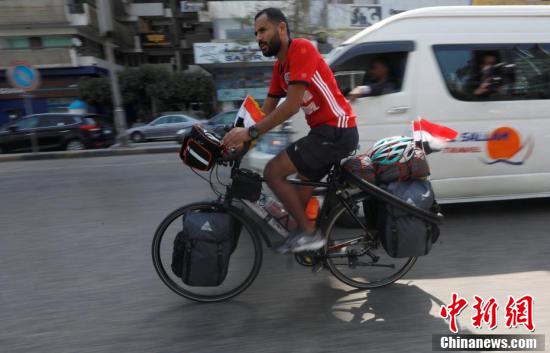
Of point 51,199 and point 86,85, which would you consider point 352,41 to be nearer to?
point 51,199

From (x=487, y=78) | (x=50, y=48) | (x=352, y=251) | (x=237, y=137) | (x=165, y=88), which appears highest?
(x=50, y=48)

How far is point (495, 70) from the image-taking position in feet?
16.2

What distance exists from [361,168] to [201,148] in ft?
3.81

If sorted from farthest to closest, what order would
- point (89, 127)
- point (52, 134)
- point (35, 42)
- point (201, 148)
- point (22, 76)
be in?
1. point (35, 42)
2. point (89, 127)
3. point (52, 134)
4. point (22, 76)
5. point (201, 148)

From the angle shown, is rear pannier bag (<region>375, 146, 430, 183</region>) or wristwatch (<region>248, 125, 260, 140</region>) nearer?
wristwatch (<region>248, 125, 260, 140</region>)

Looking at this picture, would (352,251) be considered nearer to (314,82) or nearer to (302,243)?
(302,243)

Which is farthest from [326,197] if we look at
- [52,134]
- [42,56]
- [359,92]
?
[42,56]

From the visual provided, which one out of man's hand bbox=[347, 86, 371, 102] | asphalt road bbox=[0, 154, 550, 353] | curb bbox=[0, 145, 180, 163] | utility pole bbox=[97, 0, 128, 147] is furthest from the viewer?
utility pole bbox=[97, 0, 128, 147]

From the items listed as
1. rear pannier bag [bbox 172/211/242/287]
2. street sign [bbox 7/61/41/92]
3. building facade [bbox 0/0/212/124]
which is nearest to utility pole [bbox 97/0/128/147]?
street sign [bbox 7/61/41/92]

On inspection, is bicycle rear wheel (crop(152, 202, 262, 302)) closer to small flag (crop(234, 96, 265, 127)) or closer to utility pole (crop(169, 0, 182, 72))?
small flag (crop(234, 96, 265, 127))

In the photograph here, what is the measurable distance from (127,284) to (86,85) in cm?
2672

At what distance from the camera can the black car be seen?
48.6 feet

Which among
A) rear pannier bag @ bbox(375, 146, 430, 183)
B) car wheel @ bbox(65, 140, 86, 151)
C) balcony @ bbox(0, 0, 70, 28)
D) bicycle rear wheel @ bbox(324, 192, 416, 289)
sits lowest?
car wheel @ bbox(65, 140, 86, 151)

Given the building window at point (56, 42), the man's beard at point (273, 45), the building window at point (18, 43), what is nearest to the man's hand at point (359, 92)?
the man's beard at point (273, 45)
